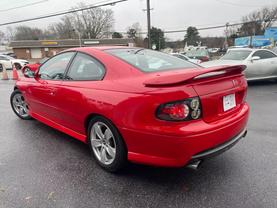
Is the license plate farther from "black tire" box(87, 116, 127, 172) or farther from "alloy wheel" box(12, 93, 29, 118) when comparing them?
"alloy wheel" box(12, 93, 29, 118)

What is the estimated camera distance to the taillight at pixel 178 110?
7.16ft

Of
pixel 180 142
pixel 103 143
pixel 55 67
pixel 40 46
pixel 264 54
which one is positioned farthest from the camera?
pixel 40 46

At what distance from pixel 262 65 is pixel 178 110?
26.2ft

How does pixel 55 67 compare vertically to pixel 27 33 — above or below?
below

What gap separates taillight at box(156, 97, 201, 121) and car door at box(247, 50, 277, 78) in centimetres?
735

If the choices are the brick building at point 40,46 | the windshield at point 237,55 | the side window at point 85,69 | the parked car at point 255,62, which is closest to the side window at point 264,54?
the parked car at point 255,62

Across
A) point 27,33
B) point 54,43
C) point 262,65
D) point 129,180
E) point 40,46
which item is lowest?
point 129,180

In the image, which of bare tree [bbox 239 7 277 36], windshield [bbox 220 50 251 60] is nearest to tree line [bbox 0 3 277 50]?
bare tree [bbox 239 7 277 36]

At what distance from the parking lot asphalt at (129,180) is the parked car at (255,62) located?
544 centimetres

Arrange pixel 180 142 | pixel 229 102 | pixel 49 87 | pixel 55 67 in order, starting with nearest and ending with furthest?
pixel 180 142, pixel 229 102, pixel 49 87, pixel 55 67

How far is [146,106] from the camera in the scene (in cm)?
225

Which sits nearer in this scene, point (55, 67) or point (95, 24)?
point (55, 67)

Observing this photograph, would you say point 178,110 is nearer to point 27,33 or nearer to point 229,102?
point 229,102

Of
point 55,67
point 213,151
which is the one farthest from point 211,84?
point 55,67
